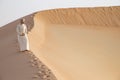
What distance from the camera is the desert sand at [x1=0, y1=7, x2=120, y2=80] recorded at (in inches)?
98.6

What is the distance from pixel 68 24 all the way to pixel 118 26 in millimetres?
539

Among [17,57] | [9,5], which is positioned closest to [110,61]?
[17,57]

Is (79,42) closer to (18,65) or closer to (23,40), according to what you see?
(23,40)

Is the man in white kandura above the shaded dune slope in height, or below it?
above

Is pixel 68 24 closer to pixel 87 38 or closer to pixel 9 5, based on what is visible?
pixel 87 38

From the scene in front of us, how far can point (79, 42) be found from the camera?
3064 millimetres

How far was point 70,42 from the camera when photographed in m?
3.04

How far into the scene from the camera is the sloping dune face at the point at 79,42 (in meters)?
2.52

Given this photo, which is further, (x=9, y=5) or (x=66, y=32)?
(x=9, y=5)

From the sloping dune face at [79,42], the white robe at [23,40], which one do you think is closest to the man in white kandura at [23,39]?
the white robe at [23,40]

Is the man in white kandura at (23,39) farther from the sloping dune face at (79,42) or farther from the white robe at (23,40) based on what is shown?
the sloping dune face at (79,42)

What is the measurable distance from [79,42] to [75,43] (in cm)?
6

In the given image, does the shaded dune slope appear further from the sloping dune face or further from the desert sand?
the sloping dune face

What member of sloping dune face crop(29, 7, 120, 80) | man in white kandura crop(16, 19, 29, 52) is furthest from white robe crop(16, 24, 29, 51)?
sloping dune face crop(29, 7, 120, 80)
